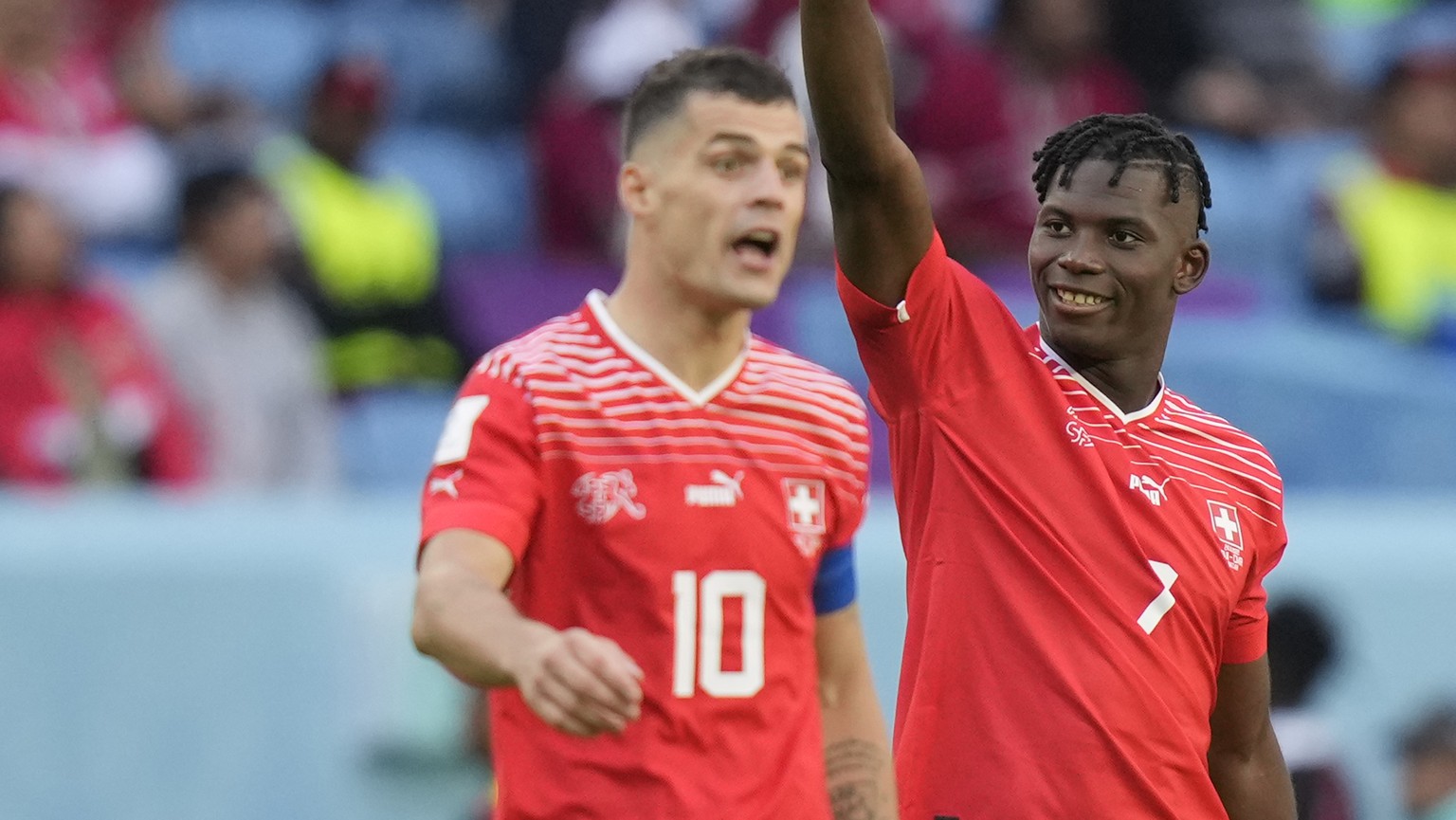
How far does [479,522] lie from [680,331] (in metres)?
0.67

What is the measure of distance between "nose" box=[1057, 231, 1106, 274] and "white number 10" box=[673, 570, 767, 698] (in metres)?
0.94

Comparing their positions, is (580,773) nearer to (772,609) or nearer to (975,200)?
(772,609)

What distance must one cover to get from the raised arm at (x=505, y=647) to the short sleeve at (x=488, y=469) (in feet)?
0.14

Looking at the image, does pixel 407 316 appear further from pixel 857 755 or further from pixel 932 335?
pixel 932 335

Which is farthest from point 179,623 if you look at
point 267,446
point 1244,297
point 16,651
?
point 1244,297

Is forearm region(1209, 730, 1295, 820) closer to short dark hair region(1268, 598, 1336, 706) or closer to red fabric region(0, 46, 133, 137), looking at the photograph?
short dark hair region(1268, 598, 1336, 706)

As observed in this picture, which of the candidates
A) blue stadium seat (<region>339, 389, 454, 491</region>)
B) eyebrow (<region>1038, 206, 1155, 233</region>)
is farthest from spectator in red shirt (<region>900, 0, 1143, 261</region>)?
eyebrow (<region>1038, 206, 1155, 233</region>)

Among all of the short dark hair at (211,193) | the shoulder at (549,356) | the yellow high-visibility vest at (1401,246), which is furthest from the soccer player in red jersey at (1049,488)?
the yellow high-visibility vest at (1401,246)

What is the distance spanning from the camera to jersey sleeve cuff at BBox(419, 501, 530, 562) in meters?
3.48

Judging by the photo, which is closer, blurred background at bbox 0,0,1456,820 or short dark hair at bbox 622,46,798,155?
short dark hair at bbox 622,46,798,155

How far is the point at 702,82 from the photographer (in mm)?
4035

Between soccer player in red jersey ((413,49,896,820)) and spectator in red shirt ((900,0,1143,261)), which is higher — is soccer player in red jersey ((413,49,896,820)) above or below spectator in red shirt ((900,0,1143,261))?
below

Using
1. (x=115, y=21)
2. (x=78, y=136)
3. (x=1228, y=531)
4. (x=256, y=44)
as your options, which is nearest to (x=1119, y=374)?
(x=1228, y=531)

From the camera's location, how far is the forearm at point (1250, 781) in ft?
11.1
